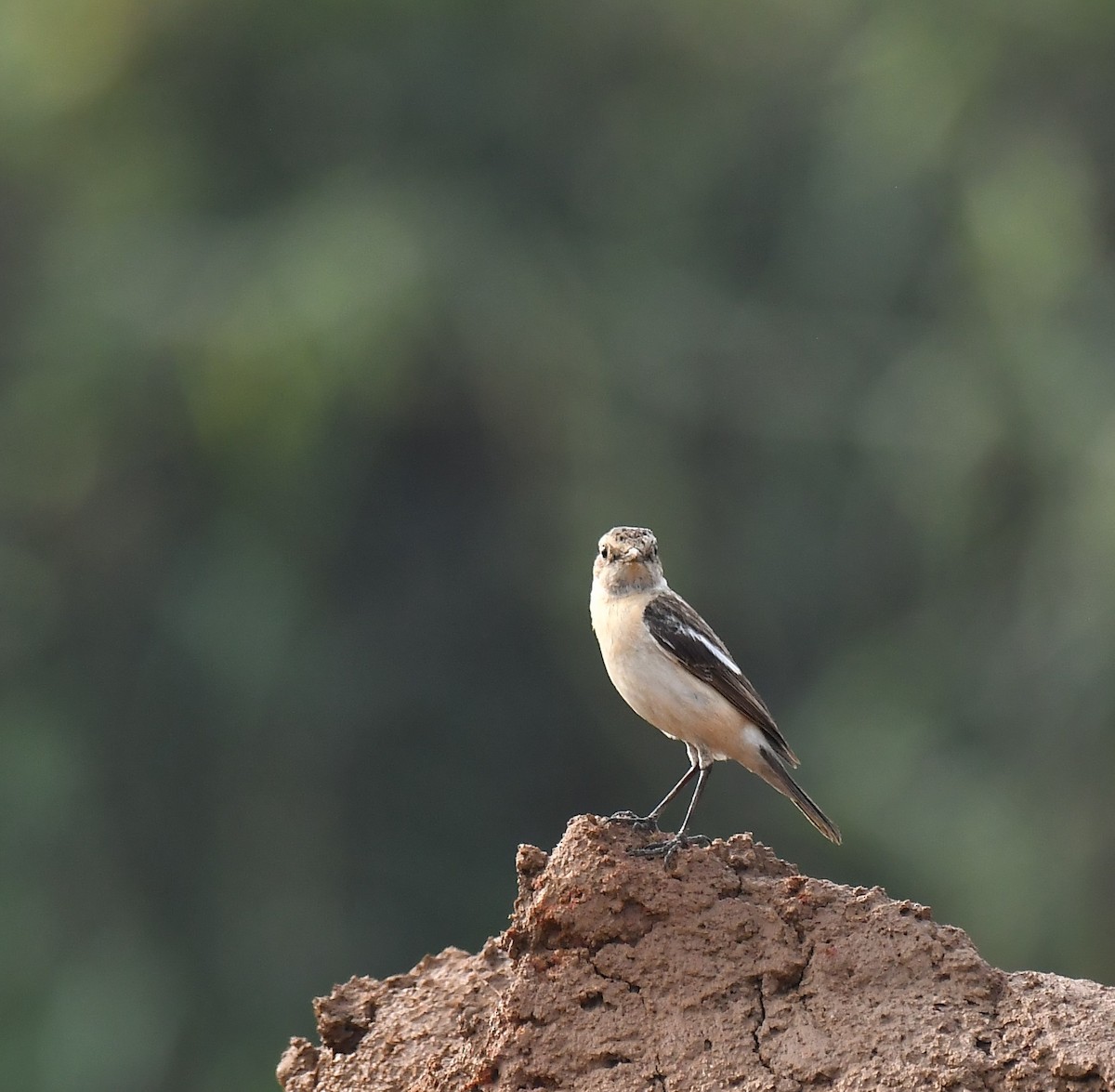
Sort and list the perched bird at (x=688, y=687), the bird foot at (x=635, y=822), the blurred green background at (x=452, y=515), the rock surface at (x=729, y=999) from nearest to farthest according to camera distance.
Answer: the rock surface at (x=729, y=999), the bird foot at (x=635, y=822), the perched bird at (x=688, y=687), the blurred green background at (x=452, y=515)

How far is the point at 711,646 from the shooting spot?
797cm

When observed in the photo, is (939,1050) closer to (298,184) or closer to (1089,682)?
(1089,682)

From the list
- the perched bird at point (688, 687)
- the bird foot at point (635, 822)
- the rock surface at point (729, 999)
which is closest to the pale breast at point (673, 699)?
the perched bird at point (688, 687)

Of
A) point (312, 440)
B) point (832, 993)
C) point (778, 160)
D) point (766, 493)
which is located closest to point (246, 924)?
point (312, 440)

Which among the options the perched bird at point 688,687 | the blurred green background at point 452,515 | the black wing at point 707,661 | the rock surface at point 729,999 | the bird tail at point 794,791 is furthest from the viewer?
the blurred green background at point 452,515

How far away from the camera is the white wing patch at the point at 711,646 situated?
7.93m

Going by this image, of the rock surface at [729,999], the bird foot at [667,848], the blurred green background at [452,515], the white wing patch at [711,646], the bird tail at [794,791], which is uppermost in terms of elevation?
the blurred green background at [452,515]

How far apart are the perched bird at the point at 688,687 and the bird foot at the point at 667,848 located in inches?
36.8

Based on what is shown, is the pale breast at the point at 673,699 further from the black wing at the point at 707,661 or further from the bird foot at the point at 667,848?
the bird foot at the point at 667,848

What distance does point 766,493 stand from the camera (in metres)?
25.9

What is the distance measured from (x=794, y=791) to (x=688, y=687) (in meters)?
0.50

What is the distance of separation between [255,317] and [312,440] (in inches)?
56.4

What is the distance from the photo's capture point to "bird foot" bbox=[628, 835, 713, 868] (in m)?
6.41

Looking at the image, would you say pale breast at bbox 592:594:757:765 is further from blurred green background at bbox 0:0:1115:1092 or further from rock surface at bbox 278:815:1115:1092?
blurred green background at bbox 0:0:1115:1092
